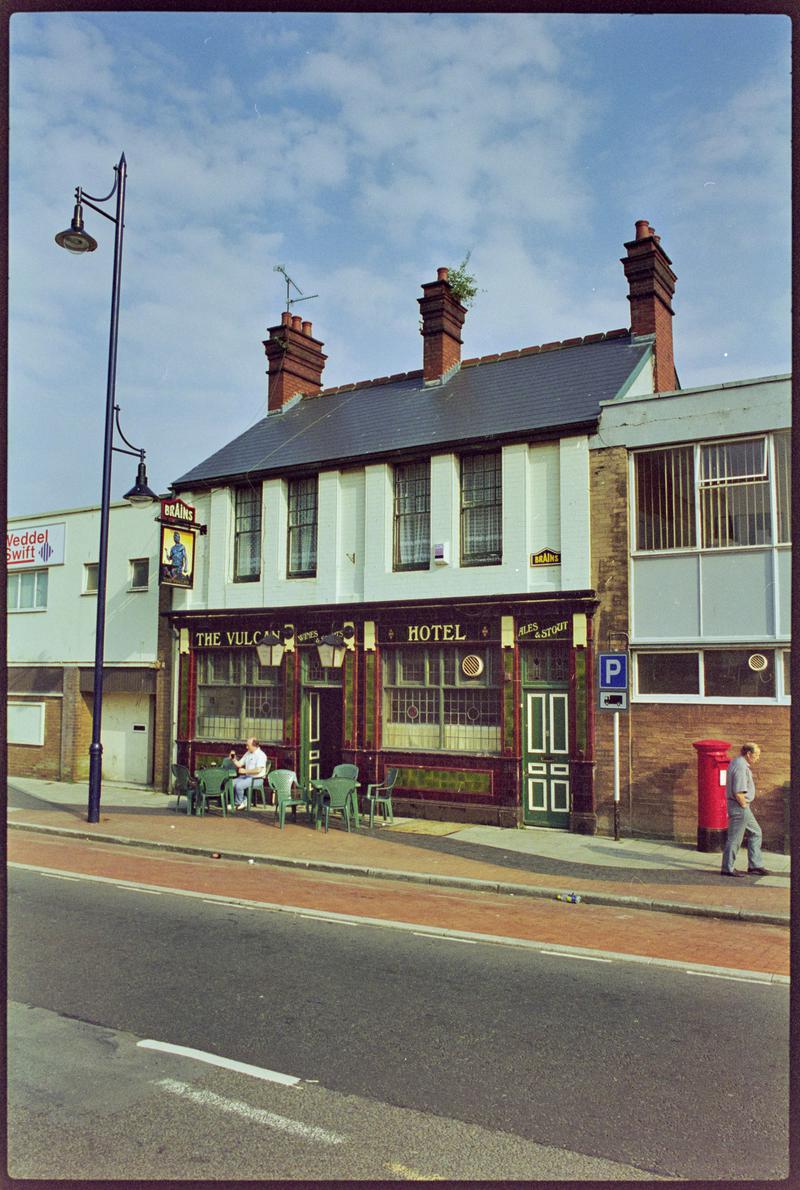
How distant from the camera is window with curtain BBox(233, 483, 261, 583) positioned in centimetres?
2012

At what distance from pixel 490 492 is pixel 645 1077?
12.6 metres

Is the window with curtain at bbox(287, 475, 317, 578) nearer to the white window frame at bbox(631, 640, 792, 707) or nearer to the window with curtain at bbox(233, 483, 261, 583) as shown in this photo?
the window with curtain at bbox(233, 483, 261, 583)

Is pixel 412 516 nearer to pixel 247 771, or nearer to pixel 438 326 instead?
pixel 438 326

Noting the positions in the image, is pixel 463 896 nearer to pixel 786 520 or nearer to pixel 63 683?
pixel 786 520

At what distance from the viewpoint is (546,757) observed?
51.2 feet

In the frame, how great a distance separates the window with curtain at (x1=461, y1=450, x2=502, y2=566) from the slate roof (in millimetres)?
560

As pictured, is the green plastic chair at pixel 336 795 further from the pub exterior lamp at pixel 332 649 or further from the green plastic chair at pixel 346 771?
the pub exterior lamp at pixel 332 649

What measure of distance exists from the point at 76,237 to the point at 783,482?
1167 cm

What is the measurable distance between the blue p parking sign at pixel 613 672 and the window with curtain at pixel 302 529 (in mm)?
7452

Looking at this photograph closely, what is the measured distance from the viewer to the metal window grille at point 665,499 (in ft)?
48.1

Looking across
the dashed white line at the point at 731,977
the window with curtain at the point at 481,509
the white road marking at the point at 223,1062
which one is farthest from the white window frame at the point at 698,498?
the white road marking at the point at 223,1062

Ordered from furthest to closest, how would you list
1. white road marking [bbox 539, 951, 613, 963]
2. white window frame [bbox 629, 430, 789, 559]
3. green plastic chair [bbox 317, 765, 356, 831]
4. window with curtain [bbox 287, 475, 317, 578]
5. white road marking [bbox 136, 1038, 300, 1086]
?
window with curtain [bbox 287, 475, 317, 578], green plastic chair [bbox 317, 765, 356, 831], white window frame [bbox 629, 430, 789, 559], white road marking [bbox 539, 951, 613, 963], white road marking [bbox 136, 1038, 300, 1086]

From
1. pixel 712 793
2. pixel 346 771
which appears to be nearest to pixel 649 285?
pixel 712 793

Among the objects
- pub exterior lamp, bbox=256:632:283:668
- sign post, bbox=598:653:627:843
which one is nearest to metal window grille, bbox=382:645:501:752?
pub exterior lamp, bbox=256:632:283:668
